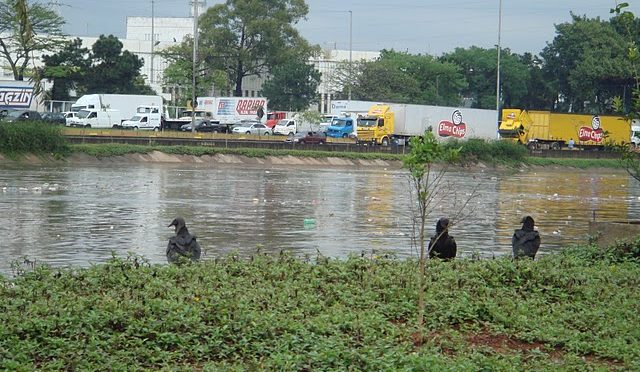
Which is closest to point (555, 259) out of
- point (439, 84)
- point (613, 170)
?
point (613, 170)

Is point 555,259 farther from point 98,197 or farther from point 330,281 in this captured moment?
point 98,197

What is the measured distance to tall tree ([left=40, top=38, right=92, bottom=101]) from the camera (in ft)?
267

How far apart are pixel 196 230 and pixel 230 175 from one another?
23.8 meters

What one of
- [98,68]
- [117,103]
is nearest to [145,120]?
[117,103]

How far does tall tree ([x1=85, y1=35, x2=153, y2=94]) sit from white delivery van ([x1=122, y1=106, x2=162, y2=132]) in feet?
39.8

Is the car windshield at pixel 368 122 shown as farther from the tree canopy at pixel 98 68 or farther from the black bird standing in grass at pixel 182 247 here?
the black bird standing in grass at pixel 182 247

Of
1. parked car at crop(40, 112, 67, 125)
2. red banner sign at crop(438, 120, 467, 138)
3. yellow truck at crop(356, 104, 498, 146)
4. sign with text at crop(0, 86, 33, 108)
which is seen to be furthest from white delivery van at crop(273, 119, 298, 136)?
sign with text at crop(0, 86, 33, 108)

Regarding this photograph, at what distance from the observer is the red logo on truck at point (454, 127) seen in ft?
253

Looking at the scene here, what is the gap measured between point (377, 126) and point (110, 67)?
2664 cm

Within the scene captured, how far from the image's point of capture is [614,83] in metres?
91.6

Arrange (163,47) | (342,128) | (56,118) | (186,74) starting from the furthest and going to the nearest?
(163,47) < (186,74) < (342,128) < (56,118)

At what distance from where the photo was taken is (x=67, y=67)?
79.9 metres

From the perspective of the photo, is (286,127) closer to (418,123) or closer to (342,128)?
(342,128)

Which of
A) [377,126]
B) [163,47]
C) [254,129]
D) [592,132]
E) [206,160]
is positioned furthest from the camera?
[163,47]
